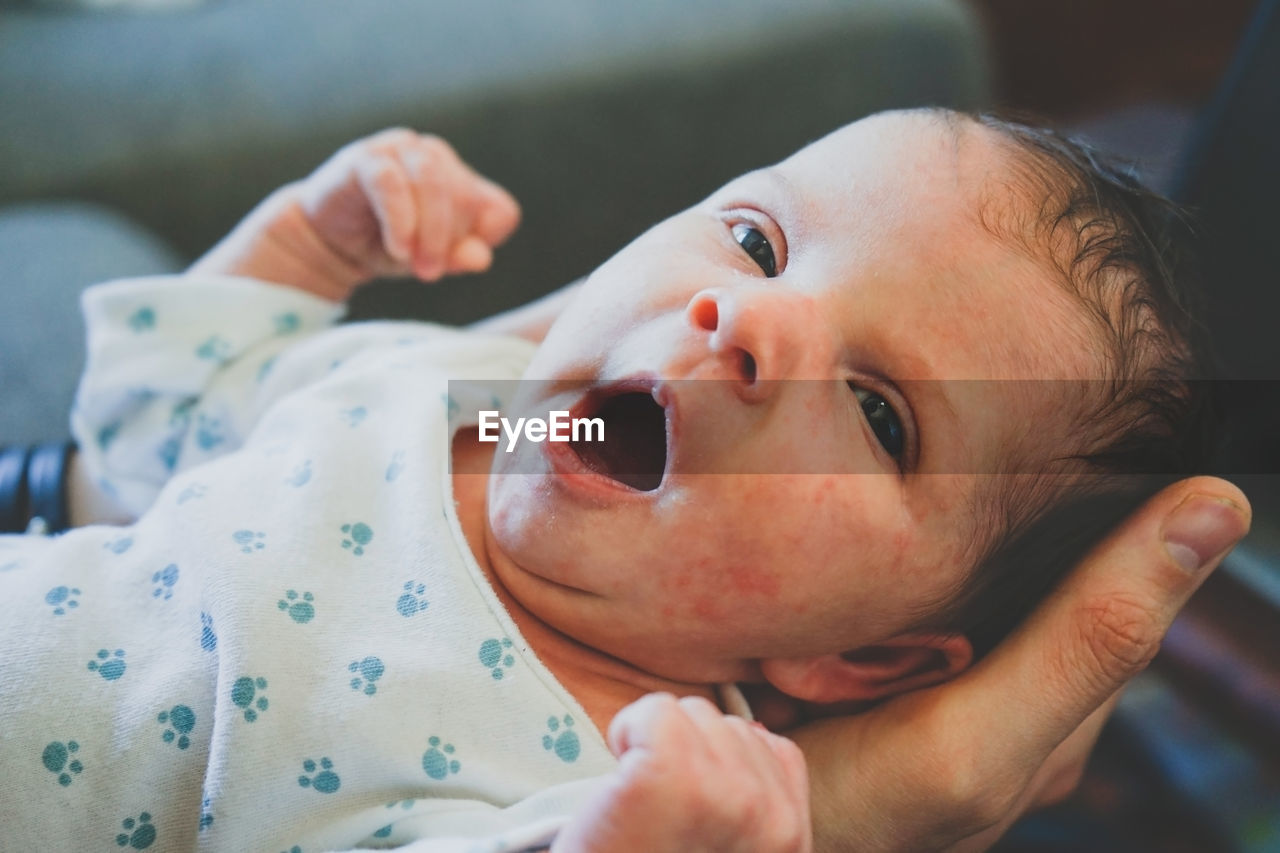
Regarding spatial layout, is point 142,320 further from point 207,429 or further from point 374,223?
point 374,223

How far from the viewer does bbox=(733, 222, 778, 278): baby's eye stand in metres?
0.79

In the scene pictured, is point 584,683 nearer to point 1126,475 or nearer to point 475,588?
point 475,588

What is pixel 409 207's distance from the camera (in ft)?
3.23

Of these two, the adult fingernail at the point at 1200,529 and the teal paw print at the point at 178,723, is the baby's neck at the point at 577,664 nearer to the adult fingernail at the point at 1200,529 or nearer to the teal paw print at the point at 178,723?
the teal paw print at the point at 178,723

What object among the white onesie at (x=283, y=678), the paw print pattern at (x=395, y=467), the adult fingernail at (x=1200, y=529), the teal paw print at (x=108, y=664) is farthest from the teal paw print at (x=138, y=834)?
the adult fingernail at (x=1200, y=529)

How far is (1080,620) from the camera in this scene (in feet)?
2.47

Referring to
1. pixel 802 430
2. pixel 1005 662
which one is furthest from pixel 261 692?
pixel 1005 662

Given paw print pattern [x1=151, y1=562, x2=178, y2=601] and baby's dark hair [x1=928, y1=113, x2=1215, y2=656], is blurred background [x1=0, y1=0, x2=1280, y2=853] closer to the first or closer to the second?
baby's dark hair [x1=928, y1=113, x2=1215, y2=656]

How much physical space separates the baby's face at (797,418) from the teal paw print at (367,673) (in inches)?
4.9

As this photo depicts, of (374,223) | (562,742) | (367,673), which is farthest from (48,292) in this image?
(562,742)

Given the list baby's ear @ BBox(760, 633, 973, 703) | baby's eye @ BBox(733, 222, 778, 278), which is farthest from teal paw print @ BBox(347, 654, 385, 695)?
baby's eye @ BBox(733, 222, 778, 278)

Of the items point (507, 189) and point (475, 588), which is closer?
point (475, 588)

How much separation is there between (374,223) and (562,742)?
0.62m

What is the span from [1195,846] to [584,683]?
58 cm
